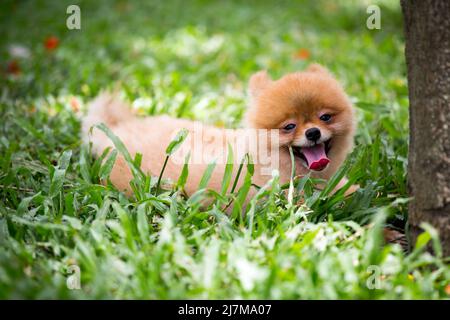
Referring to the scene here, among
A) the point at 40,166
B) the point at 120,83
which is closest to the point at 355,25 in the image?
the point at 120,83

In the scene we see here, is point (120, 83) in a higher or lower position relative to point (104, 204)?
higher

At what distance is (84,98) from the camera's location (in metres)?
4.94

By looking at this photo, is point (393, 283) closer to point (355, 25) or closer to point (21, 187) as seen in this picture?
point (21, 187)

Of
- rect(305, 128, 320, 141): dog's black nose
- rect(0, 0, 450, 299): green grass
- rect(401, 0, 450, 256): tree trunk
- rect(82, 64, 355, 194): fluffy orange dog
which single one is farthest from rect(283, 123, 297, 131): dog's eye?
rect(401, 0, 450, 256): tree trunk

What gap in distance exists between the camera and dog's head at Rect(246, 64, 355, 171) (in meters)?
3.06

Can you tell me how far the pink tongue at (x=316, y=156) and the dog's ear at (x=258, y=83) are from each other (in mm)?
463

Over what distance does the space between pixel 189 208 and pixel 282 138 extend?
27.4 inches

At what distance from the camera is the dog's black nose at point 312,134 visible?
3.03 metres

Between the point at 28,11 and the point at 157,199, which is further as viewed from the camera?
the point at 28,11

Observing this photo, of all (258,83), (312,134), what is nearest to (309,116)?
(312,134)

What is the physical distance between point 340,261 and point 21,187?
1.84m

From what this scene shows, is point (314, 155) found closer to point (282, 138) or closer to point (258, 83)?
point (282, 138)

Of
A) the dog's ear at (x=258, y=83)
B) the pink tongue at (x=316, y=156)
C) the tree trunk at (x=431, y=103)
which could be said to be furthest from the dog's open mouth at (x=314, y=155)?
the tree trunk at (x=431, y=103)
